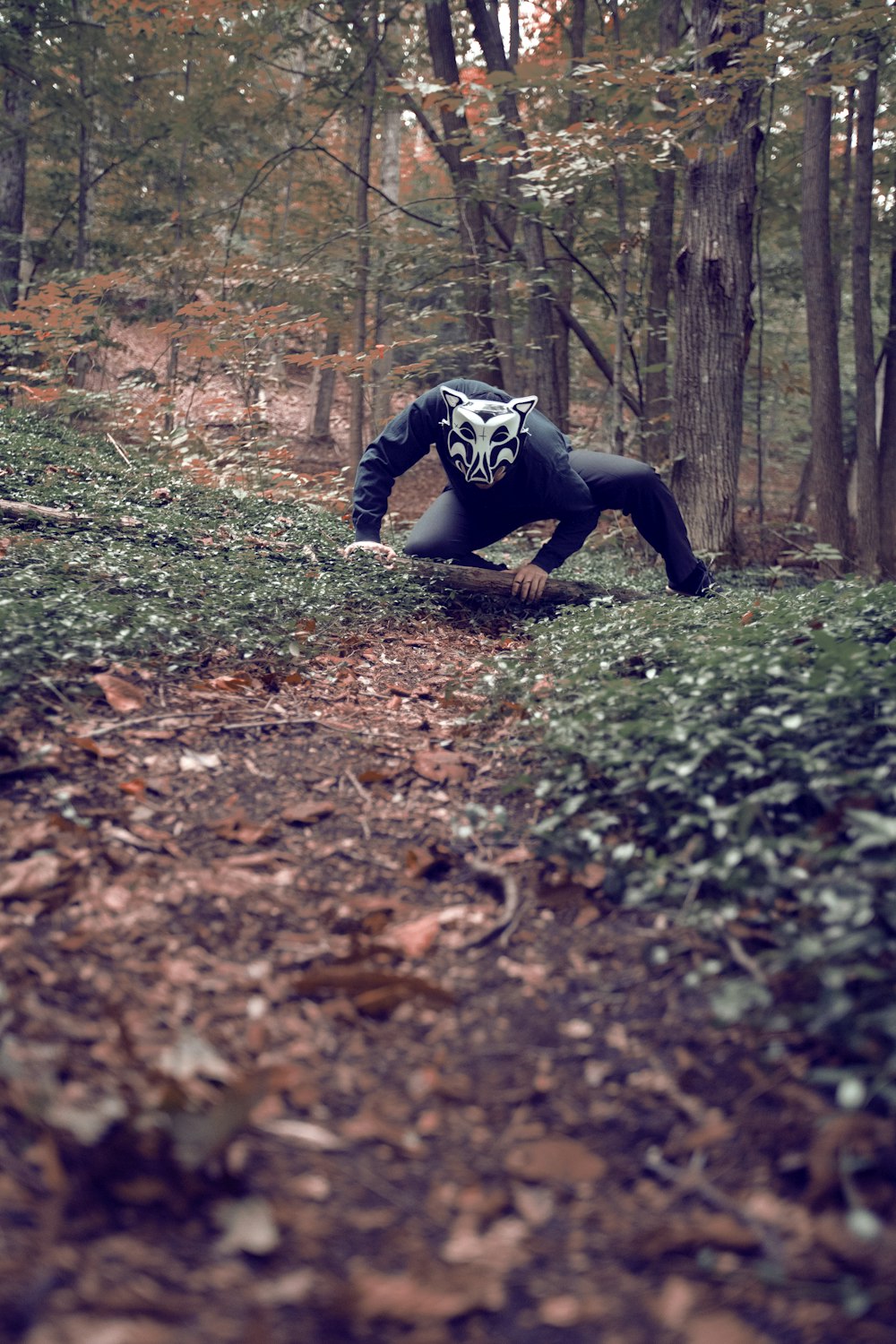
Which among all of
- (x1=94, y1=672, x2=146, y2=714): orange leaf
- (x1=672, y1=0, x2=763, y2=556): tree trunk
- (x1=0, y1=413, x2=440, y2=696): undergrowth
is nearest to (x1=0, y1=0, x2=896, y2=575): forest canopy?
(x1=672, y1=0, x2=763, y2=556): tree trunk

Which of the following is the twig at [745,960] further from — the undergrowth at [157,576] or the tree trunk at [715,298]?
the tree trunk at [715,298]

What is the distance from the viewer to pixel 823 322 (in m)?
10.5

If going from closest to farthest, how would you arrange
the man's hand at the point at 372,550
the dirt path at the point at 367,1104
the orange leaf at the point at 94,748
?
the dirt path at the point at 367,1104 < the orange leaf at the point at 94,748 < the man's hand at the point at 372,550

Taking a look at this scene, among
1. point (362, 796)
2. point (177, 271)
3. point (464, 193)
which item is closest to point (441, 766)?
point (362, 796)

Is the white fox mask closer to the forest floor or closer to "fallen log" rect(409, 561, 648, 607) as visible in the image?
"fallen log" rect(409, 561, 648, 607)

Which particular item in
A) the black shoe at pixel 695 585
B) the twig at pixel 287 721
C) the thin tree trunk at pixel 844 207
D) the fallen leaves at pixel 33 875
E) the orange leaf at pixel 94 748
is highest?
the thin tree trunk at pixel 844 207

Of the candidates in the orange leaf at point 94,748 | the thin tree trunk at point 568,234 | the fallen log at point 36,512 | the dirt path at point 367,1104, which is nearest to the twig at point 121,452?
the fallen log at point 36,512

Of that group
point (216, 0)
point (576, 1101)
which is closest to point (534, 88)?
point (216, 0)

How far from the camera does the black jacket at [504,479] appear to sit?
18.9ft

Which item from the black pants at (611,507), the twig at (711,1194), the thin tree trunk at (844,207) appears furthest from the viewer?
the thin tree trunk at (844,207)

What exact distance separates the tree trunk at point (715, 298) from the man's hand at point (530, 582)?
8.78 feet

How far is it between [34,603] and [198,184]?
504 inches

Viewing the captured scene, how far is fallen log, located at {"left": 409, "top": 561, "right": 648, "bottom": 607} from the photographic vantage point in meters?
5.86

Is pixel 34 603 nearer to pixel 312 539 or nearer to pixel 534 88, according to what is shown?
pixel 312 539
